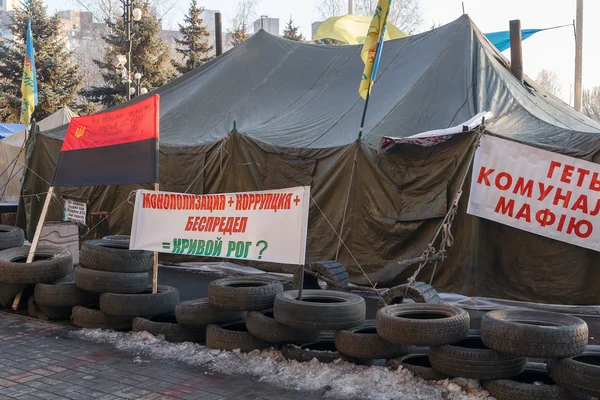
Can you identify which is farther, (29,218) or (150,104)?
(29,218)

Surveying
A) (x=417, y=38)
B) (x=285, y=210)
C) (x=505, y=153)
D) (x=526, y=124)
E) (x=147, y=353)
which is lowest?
(x=147, y=353)

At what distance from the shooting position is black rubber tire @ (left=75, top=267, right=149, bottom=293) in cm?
688

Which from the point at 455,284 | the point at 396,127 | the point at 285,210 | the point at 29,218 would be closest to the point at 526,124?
the point at 396,127

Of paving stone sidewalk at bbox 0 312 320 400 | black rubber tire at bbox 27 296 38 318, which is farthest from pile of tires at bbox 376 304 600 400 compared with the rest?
black rubber tire at bbox 27 296 38 318

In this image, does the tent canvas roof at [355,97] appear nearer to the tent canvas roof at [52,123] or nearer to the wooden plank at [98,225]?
the wooden plank at [98,225]

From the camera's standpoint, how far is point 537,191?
811 cm

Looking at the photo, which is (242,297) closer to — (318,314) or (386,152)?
(318,314)

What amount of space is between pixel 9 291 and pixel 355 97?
6.72 meters

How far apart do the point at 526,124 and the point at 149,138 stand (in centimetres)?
559

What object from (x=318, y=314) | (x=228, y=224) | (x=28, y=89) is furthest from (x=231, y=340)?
(x=28, y=89)

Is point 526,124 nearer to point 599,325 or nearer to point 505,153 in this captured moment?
point 505,153

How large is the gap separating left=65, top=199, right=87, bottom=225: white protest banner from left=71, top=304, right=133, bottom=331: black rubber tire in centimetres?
592

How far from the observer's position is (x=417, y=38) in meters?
12.3

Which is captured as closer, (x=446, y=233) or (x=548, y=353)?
(x=548, y=353)
